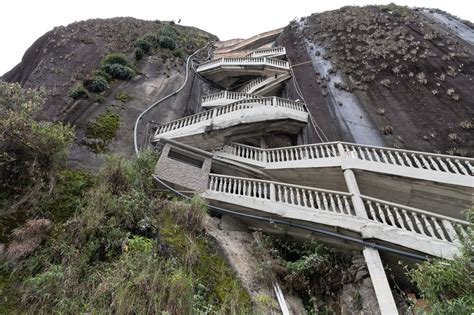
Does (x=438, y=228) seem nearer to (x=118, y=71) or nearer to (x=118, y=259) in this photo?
(x=118, y=259)

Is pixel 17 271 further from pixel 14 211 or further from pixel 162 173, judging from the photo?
pixel 162 173

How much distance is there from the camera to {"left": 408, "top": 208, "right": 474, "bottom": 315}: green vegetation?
3676 millimetres

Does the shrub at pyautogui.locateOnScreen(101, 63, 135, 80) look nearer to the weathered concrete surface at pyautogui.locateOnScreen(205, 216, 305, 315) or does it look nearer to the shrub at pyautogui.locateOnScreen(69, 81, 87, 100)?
the shrub at pyautogui.locateOnScreen(69, 81, 87, 100)

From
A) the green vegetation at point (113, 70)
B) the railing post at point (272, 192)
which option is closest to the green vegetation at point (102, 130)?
the green vegetation at point (113, 70)

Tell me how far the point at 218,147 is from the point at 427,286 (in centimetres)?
925

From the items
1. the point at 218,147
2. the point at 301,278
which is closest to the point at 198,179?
the point at 218,147

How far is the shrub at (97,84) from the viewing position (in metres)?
14.7

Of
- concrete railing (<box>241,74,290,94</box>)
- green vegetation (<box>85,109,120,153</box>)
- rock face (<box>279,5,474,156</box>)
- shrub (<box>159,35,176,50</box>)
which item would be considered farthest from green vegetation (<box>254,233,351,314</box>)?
shrub (<box>159,35,176,50</box>)

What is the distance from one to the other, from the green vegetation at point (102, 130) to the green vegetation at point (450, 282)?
11115 mm

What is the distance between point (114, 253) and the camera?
245 inches

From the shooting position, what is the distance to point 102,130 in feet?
40.0

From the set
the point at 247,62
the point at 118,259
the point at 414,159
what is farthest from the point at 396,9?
the point at 118,259

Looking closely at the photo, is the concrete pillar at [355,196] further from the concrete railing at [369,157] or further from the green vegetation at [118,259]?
the green vegetation at [118,259]

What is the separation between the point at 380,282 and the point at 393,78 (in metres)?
12.5
